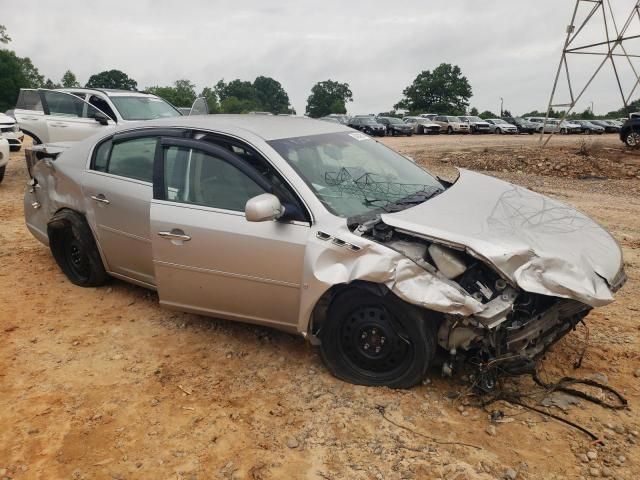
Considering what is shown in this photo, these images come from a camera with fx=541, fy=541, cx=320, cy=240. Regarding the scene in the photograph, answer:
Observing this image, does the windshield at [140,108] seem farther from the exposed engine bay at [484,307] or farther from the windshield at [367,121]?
the windshield at [367,121]

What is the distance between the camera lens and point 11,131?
11.7 m

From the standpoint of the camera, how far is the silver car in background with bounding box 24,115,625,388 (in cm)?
297

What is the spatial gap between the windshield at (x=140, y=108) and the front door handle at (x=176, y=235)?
6.98 metres

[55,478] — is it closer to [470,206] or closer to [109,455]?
[109,455]

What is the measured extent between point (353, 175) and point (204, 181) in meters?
1.05

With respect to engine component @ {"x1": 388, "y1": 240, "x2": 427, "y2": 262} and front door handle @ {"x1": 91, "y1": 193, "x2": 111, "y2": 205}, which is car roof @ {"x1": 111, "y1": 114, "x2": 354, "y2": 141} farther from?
engine component @ {"x1": 388, "y1": 240, "x2": 427, "y2": 262}

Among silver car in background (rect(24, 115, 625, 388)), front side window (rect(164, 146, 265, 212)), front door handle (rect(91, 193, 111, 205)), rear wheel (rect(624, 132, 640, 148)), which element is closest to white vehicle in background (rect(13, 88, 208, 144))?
front door handle (rect(91, 193, 111, 205))

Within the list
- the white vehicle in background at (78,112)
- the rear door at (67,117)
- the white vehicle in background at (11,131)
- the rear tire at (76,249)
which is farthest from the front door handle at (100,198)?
the white vehicle in background at (11,131)

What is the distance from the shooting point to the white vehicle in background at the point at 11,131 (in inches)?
451

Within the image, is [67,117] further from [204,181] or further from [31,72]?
[31,72]

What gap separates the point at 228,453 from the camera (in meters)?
2.82

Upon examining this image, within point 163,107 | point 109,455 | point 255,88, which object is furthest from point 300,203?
point 255,88

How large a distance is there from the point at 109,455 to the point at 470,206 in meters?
2.58

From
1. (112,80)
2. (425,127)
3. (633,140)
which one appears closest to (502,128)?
(425,127)
